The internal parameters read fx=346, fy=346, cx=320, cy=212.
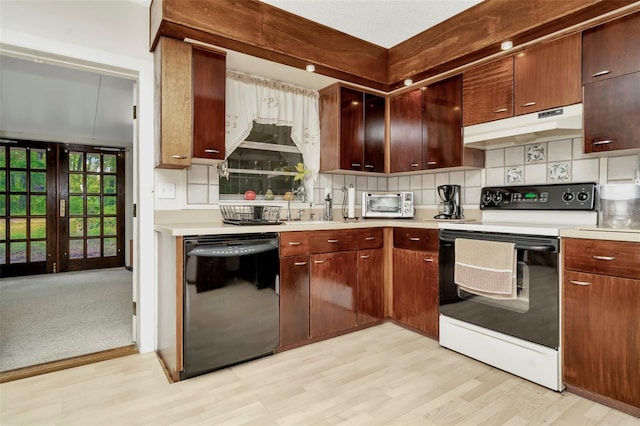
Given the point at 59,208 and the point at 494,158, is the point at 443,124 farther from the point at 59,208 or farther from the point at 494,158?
the point at 59,208

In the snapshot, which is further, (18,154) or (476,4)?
(18,154)

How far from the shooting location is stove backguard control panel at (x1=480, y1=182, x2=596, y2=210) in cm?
225

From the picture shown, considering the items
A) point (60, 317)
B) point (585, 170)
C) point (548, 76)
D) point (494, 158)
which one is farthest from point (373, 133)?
point (60, 317)

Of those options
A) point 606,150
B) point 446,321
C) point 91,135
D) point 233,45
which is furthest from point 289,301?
point 91,135

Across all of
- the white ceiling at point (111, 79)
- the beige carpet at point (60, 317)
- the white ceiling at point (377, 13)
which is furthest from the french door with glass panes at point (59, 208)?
the white ceiling at point (377, 13)

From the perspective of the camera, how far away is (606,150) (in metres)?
2.06

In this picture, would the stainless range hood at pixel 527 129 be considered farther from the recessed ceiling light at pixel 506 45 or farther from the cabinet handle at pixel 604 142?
the recessed ceiling light at pixel 506 45

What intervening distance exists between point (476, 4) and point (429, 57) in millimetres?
472

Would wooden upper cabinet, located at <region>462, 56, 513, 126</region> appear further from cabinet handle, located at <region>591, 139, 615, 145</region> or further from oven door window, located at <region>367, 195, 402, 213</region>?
Result: oven door window, located at <region>367, 195, 402, 213</region>

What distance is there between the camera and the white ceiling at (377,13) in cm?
246

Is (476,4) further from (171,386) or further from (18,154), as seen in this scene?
(18,154)

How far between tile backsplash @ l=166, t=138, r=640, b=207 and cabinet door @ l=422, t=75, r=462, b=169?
298 mm

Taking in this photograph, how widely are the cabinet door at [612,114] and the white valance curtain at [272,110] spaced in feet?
6.85

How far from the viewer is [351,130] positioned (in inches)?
127
